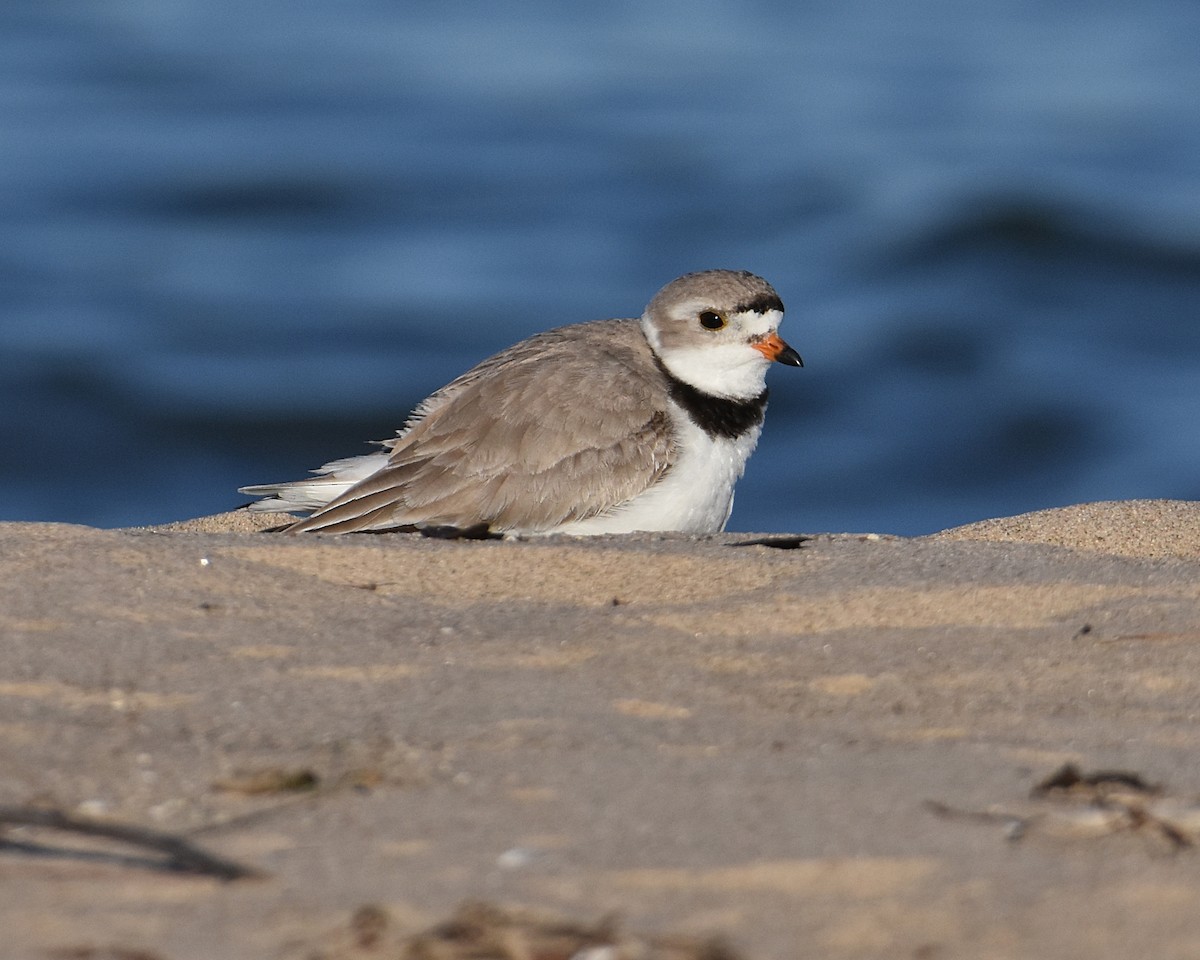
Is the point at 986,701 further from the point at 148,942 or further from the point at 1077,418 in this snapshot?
the point at 1077,418

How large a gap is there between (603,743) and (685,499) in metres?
2.30

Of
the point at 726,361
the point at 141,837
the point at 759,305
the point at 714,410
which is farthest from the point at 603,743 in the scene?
the point at 759,305

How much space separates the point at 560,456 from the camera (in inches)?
175

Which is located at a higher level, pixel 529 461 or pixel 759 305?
pixel 759 305

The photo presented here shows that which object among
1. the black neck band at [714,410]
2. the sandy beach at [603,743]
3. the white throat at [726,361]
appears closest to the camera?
the sandy beach at [603,743]

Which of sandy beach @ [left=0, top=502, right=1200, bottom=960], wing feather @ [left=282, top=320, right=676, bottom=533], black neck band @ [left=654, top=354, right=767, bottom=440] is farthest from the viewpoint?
black neck band @ [left=654, top=354, right=767, bottom=440]

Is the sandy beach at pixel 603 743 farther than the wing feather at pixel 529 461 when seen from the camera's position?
No

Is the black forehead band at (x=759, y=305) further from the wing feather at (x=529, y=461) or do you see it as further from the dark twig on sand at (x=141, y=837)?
the dark twig on sand at (x=141, y=837)

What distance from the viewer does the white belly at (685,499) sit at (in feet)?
14.6

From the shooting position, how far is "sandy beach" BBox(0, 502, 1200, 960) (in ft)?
5.73

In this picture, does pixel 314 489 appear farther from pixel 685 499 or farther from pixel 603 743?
pixel 603 743

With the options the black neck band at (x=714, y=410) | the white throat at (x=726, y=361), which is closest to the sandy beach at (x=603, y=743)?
the black neck band at (x=714, y=410)

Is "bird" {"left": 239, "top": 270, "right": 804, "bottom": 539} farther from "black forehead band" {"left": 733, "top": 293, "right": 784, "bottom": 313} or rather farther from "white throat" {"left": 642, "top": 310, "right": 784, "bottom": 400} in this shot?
"black forehead band" {"left": 733, "top": 293, "right": 784, "bottom": 313}

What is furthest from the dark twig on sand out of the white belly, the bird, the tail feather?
the tail feather
